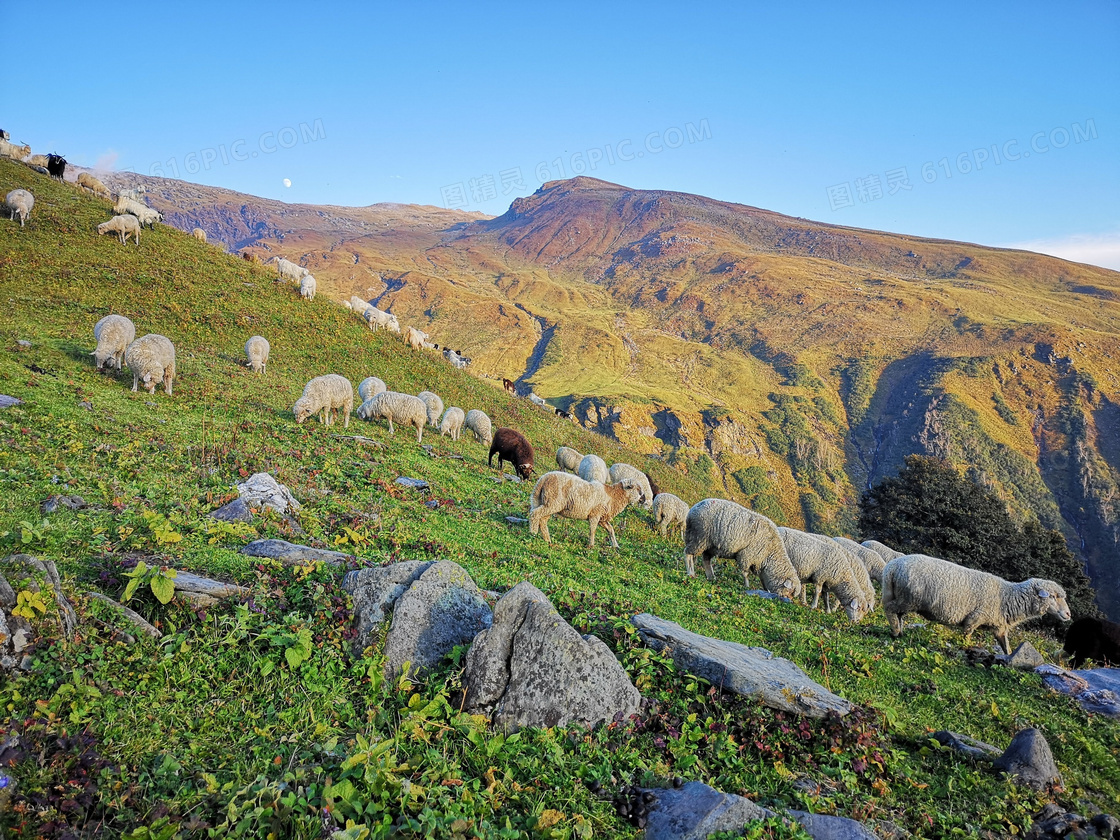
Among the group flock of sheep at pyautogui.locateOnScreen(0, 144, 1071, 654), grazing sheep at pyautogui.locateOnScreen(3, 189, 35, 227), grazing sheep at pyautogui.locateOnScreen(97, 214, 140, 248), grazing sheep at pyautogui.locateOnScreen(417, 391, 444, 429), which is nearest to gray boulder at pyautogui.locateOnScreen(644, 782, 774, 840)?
flock of sheep at pyautogui.locateOnScreen(0, 144, 1071, 654)

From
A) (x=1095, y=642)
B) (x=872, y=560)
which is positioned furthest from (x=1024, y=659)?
(x=872, y=560)

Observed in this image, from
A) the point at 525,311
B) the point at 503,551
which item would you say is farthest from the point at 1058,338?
the point at 503,551

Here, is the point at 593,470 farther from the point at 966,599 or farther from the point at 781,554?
the point at 966,599

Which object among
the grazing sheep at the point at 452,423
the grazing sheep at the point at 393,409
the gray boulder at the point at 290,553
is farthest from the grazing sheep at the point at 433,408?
the gray boulder at the point at 290,553

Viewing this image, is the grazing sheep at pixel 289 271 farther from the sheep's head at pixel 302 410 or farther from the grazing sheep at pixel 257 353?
A: the sheep's head at pixel 302 410

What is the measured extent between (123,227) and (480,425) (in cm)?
2335

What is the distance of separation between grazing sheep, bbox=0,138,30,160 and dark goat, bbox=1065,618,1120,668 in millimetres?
59131

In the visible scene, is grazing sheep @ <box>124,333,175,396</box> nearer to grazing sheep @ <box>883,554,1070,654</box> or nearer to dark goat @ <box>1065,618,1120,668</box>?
grazing sheep @ <box>883,554,1070,654</box>

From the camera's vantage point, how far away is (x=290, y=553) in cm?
775

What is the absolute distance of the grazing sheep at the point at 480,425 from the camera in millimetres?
29078

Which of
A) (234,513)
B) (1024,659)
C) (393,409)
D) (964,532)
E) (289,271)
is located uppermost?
(289,271)

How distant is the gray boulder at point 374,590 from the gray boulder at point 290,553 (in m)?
0.70

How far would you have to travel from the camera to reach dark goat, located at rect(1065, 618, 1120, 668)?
13.8m

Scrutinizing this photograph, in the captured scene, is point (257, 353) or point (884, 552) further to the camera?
point (257, 353)
